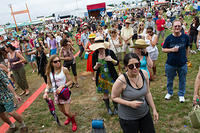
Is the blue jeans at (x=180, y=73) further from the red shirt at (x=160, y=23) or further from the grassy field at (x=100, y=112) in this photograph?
the red shirt at (x=160, y=23)

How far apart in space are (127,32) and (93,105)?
3812 millimetres

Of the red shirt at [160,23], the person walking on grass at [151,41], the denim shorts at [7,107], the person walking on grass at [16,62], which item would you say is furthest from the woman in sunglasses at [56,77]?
the red shirt at [160,23]

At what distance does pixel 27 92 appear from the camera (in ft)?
20.0

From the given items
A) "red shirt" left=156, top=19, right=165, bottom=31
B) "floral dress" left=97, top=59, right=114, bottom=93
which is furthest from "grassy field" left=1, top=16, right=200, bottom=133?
"red shirt" left=156, top=19, right=165, bottom=31

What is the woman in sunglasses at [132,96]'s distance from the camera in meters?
2.10

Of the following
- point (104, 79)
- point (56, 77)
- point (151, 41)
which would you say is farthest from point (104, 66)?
point (151, 41)

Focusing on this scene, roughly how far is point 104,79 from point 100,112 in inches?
45.0

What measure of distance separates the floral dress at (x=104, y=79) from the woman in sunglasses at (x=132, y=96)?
125 cm

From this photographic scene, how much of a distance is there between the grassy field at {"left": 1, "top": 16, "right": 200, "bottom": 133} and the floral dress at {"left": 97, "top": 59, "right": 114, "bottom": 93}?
829 mm

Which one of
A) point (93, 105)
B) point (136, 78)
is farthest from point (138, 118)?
point (93, 105)

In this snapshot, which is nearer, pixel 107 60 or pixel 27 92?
pixel 107 60

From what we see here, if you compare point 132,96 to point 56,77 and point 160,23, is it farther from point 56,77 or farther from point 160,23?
point 160,23

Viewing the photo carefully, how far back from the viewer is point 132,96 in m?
2.10

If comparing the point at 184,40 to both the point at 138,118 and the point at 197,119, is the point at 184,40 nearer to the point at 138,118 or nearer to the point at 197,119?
the point at 197,119
